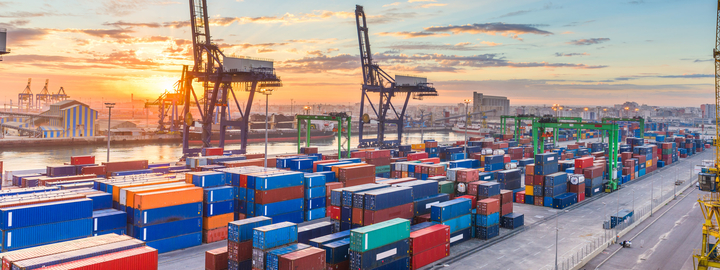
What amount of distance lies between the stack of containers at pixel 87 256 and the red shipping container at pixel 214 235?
9.94 m

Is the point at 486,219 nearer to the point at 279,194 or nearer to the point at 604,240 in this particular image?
the point at 604,240

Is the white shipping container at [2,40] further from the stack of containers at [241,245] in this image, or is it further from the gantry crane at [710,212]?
the gantry crane at [710,212]

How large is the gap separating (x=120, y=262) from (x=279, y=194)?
15419 millimetres

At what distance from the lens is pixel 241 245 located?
2253cm

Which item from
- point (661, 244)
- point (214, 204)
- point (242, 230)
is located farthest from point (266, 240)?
point (661, 244)

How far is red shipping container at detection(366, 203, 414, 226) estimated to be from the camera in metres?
27.3

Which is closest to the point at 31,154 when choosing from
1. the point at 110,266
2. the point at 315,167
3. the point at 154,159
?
the point at 154,159

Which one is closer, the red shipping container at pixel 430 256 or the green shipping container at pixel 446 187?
the red shipping container at pixel 430 256

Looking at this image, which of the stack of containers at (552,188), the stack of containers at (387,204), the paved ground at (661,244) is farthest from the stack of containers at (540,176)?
the stack of containers at (387,204)

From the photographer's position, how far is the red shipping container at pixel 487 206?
1277 inches

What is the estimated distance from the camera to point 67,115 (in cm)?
10894

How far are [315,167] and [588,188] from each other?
3116 centimetres

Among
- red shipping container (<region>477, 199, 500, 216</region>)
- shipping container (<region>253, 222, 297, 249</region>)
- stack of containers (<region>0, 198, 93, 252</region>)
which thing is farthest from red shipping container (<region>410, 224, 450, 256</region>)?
stack of containers (<region>0, 198, 93, 252</region>)

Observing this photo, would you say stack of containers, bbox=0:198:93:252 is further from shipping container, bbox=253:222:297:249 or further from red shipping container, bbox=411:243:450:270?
red shipping container, bbox=411:243:450:270
